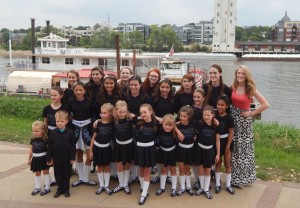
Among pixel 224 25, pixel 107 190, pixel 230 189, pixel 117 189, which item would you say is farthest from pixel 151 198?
pixel 224 25

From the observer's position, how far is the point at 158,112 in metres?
5.12

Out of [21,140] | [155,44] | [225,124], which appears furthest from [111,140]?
[155,44]

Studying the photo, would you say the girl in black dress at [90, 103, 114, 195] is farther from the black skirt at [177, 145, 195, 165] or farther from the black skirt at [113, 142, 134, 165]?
the black skirt at [177, 145, 195, 165]

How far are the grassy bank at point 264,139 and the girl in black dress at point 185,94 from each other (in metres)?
1.71

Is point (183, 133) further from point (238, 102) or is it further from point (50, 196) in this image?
point (50, 196)

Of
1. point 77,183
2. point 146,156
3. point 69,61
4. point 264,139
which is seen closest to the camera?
point 146,156

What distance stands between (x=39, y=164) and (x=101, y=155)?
0.84 meters

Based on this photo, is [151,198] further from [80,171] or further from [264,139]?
[264,139]

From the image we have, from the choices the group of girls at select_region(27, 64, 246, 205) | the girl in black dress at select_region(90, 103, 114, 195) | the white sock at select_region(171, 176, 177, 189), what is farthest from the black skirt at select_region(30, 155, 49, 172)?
the white sock at select_region(171, 176, 177, 189)

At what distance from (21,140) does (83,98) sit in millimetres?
3239

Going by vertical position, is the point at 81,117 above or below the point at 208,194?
above

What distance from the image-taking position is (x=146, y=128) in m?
4.75

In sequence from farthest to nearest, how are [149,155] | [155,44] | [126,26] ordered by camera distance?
[126,26], [155,44], [149,155]

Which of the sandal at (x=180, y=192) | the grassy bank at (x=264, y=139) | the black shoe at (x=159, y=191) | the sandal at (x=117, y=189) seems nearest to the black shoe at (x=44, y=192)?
the sandal at (x=117, y=189)
